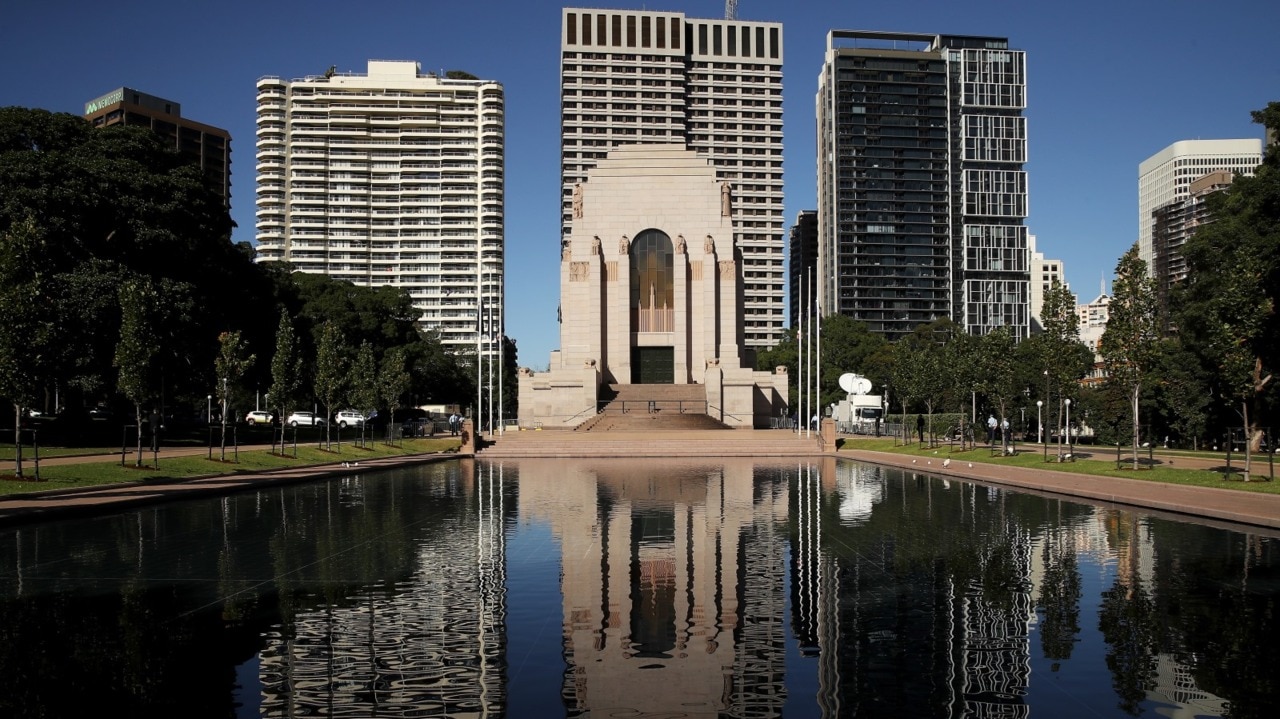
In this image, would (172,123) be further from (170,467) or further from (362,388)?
(170,467)

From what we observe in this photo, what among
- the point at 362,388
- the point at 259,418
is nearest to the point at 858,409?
the point at 362,388

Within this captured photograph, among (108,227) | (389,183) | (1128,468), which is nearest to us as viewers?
(1128,468)

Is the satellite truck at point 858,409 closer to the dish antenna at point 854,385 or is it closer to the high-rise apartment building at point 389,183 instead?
the dish antenna at point 854,385

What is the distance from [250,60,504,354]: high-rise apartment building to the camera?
150500 mm

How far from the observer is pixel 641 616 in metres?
10.8

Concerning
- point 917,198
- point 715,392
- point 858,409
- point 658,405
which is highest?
point 917,198

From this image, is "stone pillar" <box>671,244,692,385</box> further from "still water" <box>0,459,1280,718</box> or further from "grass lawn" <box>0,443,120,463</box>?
"still water" <box>0,459,1280,718</box>

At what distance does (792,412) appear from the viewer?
108 m

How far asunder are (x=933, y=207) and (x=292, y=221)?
104 m

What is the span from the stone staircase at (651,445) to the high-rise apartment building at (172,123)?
125839 mm

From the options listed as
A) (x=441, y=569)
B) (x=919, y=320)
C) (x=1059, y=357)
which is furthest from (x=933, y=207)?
(x=441, y=569)

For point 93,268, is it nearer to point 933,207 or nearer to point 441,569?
point 441,569

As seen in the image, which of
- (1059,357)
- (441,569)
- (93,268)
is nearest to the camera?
(441,569)

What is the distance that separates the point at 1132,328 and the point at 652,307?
44.2 metres
